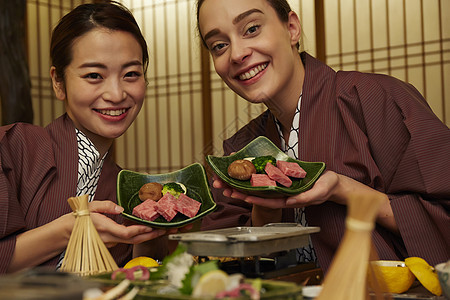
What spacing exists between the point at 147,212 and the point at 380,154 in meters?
0.96

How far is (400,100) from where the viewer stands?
6.82 feet

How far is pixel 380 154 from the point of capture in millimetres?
2062

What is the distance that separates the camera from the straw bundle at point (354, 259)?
88 centimetres

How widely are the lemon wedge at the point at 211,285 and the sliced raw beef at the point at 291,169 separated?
1051 mm

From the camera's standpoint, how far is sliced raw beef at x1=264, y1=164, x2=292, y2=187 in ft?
6.18

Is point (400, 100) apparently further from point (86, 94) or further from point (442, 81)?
point (442, 81)

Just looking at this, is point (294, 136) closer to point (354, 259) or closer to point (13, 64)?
point (354, 259)

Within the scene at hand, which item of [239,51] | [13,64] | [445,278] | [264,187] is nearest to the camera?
[445,278]

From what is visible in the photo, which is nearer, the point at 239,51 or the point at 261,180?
the point at 261,180

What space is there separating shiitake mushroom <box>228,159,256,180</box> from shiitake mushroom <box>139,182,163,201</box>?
12.1 inches

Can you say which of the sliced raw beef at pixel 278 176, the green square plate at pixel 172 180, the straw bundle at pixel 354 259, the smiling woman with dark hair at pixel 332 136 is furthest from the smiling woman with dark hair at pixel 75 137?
the straw bundle at pixel 354 259

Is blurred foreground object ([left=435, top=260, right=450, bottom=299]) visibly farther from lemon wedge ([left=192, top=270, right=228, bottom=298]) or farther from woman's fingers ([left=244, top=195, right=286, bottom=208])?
woman's fingers ([left=244, top=195, right=286, bottom=208])

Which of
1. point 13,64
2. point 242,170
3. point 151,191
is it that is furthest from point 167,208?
point 13,64

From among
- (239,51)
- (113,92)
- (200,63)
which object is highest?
(200,63)
